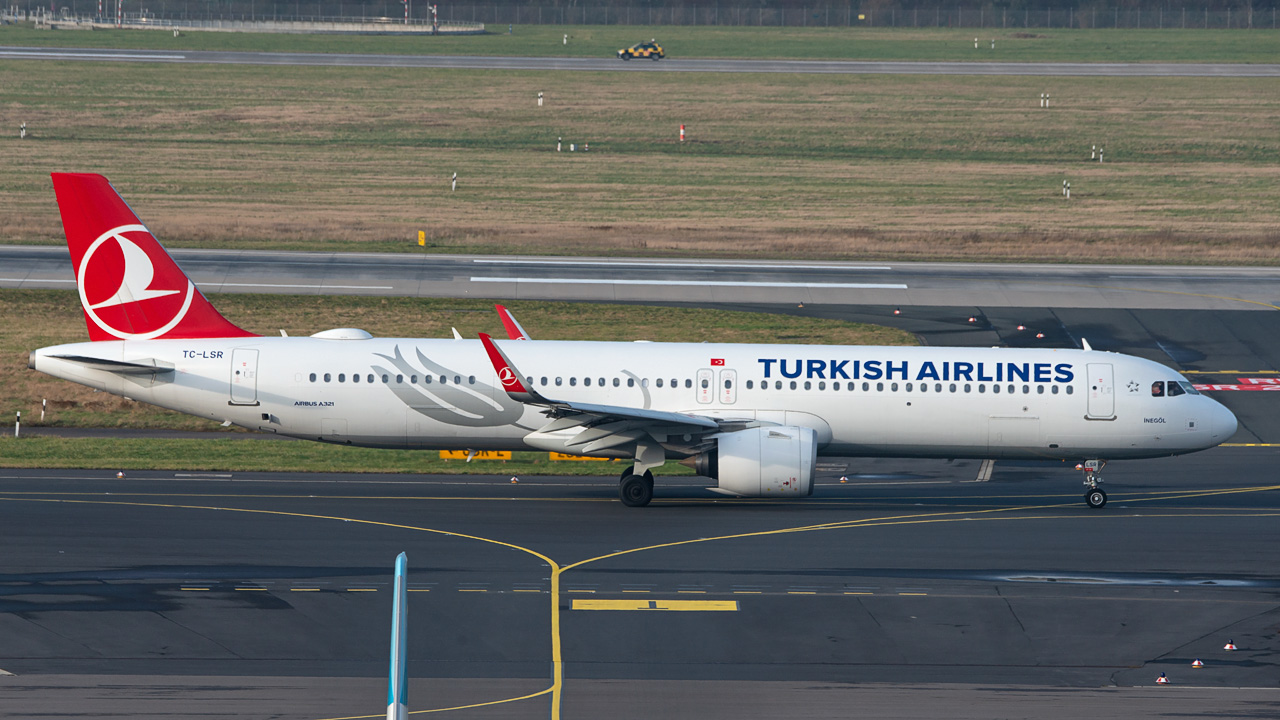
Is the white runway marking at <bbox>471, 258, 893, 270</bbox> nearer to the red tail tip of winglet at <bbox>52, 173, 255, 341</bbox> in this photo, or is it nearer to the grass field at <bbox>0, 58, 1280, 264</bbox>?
the grass field at <bbox>0, 58, 1280, 264</bbox>

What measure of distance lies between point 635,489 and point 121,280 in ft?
44.9

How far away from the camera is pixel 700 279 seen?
198ft

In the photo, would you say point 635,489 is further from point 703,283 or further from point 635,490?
point 703,283

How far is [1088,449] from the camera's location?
34.4 m

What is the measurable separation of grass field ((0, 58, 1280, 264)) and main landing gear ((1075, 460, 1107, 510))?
34.0 m

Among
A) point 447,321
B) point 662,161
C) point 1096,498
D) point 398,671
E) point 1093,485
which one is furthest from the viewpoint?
point 662,161

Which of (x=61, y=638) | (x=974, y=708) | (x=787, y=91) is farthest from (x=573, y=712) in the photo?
(x=787, y=91)

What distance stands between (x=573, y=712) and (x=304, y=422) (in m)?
15.5

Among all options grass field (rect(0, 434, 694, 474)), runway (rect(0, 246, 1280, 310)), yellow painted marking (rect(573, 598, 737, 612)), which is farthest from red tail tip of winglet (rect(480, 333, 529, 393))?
runway (rect(0, 246, 1280, 310))

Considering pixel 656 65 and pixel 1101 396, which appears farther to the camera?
pixel 656 65

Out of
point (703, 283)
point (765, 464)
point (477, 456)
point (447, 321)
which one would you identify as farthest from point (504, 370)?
point (703, 283)

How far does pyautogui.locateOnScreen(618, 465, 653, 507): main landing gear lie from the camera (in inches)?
1302

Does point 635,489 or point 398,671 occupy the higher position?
point 398,671

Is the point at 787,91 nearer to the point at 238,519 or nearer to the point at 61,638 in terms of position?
the point at 238,519
